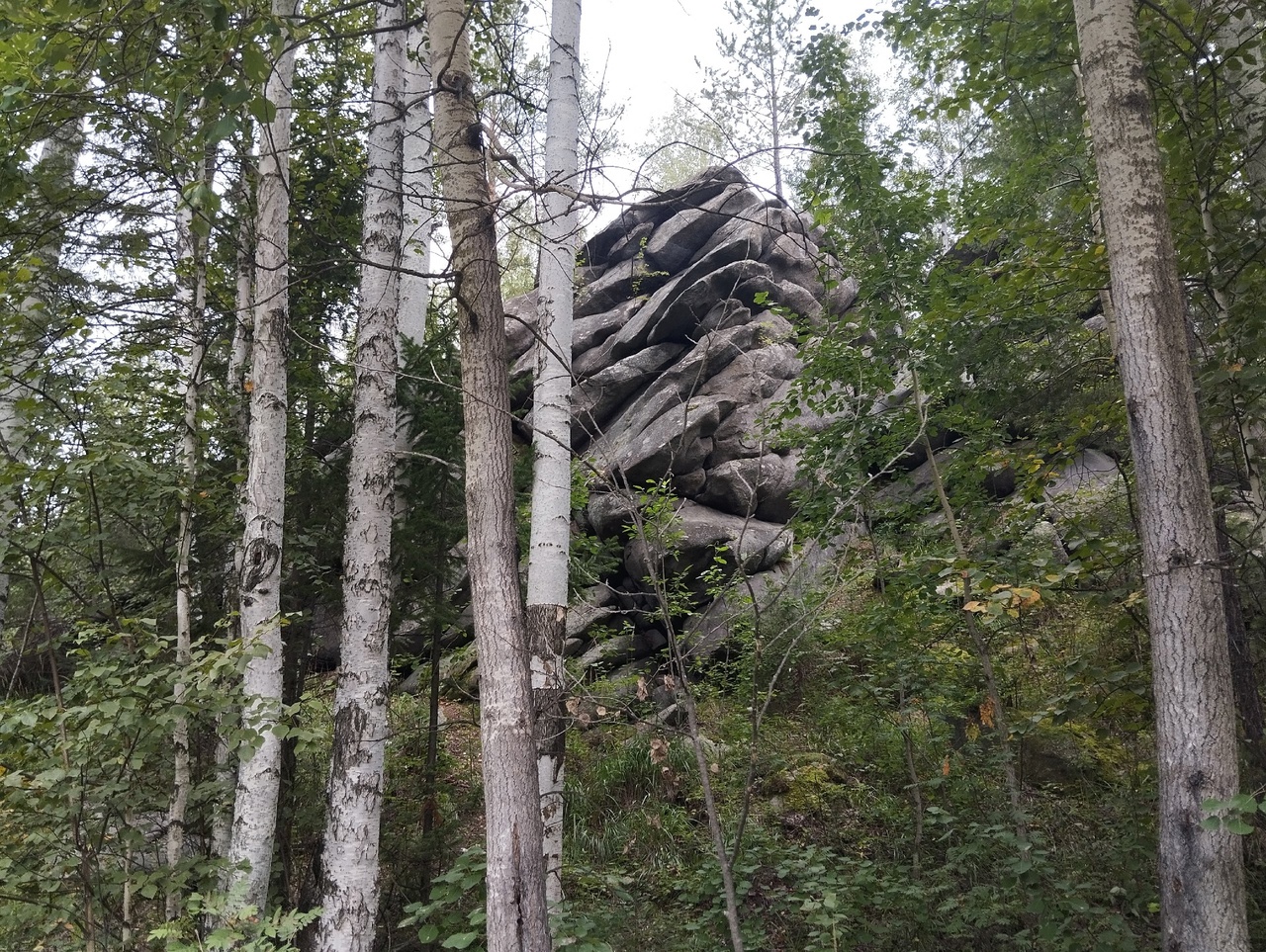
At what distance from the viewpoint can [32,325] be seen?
208 inches

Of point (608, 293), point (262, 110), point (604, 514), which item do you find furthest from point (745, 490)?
point (262, 110)

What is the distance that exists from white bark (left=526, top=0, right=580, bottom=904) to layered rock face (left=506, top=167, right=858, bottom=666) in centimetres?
546

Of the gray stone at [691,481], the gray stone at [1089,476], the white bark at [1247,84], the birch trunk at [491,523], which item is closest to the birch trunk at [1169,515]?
the white bark at [1247,84]

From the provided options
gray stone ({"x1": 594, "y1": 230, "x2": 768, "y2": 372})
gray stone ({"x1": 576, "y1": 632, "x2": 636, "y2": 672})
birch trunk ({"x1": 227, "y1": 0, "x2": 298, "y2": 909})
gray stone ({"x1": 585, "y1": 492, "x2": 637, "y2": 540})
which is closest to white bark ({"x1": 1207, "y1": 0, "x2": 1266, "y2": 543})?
birch trunk ({"x1": 227, "y1": 0, "x2": 298, "y2": 909})

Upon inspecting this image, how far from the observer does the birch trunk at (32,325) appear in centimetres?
467

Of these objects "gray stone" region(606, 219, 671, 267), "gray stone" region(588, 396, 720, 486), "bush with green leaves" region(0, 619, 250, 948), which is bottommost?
"bush with green leaves" region(0, 619, 250, 948)

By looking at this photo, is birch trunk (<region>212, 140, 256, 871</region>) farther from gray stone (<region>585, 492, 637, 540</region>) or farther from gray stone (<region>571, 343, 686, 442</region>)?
gray stone (<region>571, 343, 686, 442</region>)

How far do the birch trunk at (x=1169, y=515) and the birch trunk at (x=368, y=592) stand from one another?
3432 millimetres

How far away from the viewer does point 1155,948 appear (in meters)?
4.00

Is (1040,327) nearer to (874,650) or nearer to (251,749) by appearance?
(874,650)

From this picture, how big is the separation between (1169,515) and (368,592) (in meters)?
4.15

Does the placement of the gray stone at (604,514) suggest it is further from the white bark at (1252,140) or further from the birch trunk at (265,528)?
the white bark at (1252,140)

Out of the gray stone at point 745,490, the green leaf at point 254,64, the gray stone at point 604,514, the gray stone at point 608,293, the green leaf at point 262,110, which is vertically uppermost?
the gray stone at point 608,293

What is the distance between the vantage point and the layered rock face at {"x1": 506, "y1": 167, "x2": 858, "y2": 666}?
40.8 ft
